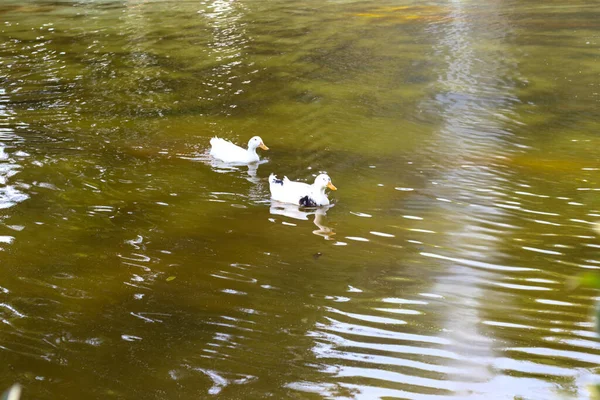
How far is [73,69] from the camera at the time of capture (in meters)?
16.5

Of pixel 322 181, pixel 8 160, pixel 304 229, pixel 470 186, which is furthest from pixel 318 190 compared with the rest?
pixel 8 160

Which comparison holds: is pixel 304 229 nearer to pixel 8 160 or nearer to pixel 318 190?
pixel 318 190

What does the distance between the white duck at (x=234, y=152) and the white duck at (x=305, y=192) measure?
1540 millimetres

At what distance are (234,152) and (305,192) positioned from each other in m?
1.91

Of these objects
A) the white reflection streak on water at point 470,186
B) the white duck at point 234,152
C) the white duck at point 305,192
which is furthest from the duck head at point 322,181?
the white duck at point 234,152

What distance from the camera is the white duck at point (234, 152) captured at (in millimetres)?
10109

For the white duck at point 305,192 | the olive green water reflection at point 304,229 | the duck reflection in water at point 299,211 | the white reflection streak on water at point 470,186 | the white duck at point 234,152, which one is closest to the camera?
the olive green water reflection at point 304,229

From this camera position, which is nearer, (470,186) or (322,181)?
(322,181)

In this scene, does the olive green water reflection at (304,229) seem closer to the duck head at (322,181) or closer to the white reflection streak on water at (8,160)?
the white reflection streak on water at (8,160)

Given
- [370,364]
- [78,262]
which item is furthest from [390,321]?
[78,262]

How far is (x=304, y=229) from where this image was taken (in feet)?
26.2

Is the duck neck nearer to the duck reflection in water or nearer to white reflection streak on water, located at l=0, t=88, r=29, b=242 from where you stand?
the duck reflection in water

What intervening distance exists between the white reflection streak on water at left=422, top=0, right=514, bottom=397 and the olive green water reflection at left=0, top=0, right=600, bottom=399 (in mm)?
31

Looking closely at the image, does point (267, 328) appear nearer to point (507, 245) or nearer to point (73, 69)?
point (507, 245)
